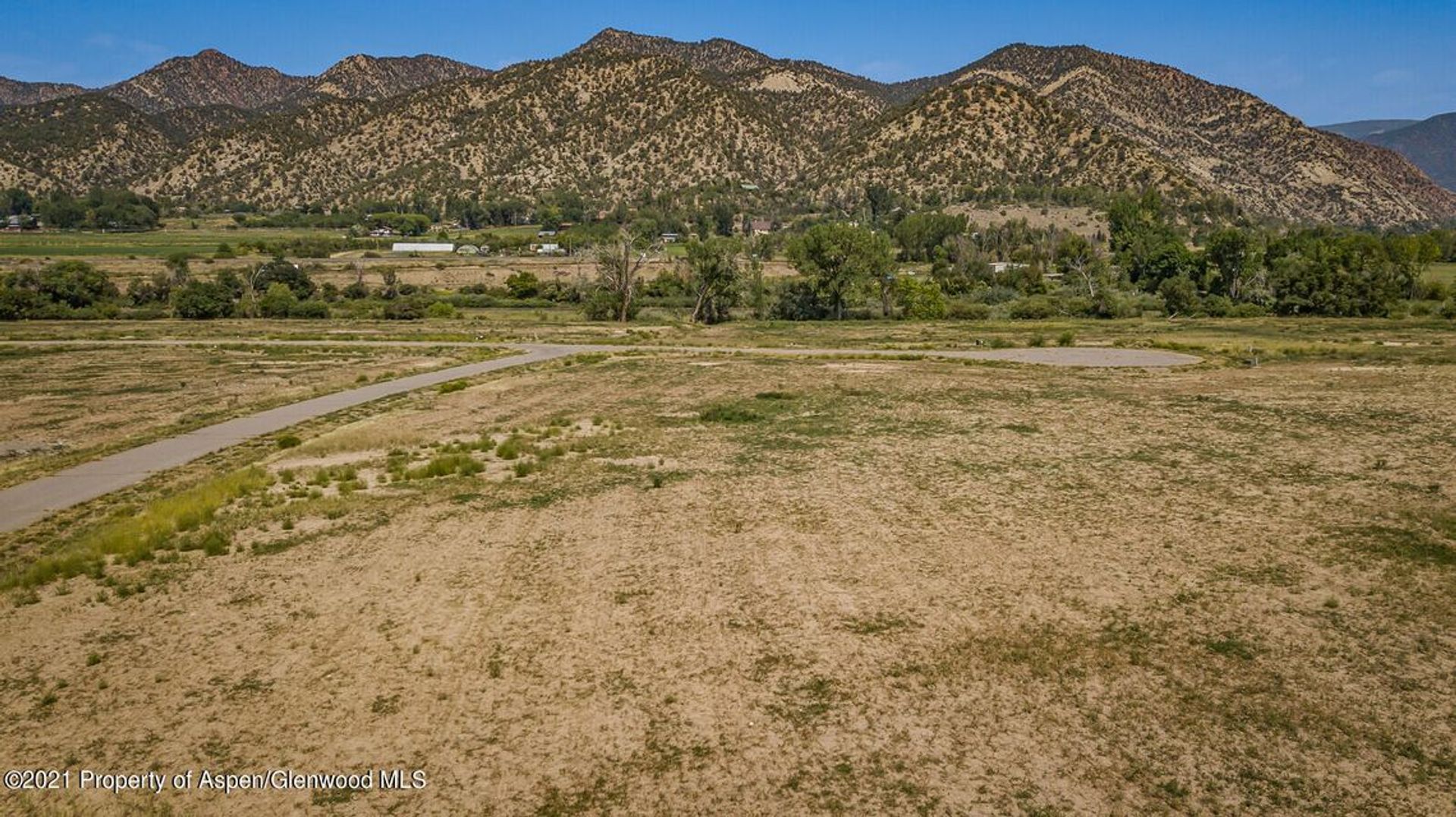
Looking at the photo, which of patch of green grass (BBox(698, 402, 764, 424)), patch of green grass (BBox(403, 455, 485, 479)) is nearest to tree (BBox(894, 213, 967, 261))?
patch of green grass (BBox(698, 402, 764, 424))

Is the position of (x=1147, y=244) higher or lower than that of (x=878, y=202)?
lower

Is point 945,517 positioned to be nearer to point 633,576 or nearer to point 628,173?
point 633,576

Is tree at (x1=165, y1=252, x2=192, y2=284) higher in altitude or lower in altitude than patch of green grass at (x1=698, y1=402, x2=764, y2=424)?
higher

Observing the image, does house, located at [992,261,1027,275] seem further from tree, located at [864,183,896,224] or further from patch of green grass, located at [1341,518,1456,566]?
patch of green grass, located at [1341,518,1456,566]

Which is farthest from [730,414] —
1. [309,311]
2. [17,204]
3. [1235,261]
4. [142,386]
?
[17,204]

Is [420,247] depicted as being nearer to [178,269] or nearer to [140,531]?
[178,269]
